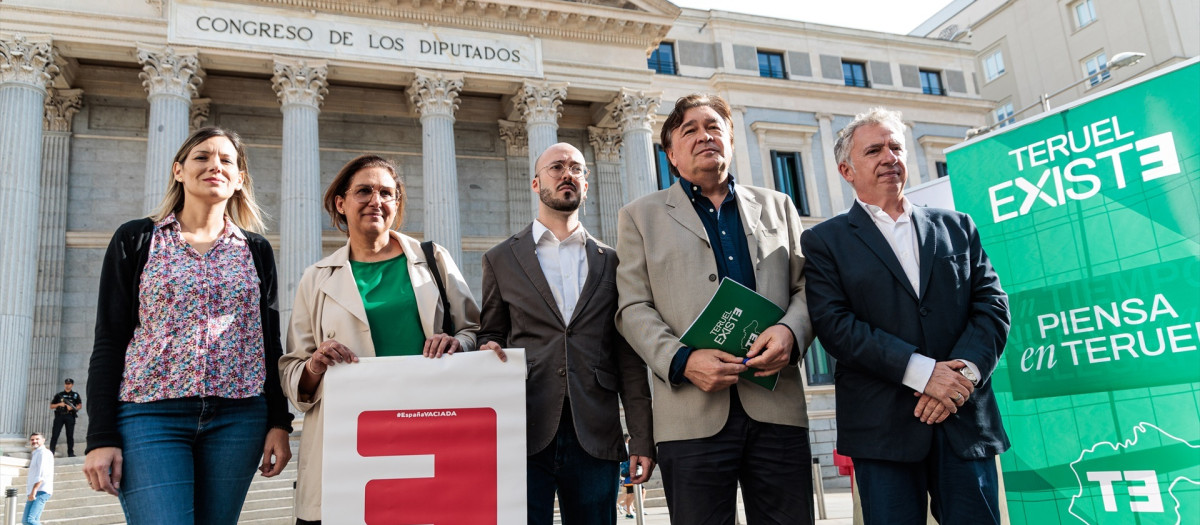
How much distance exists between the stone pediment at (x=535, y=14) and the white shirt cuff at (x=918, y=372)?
755 inches

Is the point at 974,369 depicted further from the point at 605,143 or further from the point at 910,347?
the point at 605,143

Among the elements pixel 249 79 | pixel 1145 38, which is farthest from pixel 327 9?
pixel 1145 38

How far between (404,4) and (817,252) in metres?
18.7

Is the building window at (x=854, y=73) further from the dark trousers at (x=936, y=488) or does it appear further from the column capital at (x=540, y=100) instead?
the dark trousers at (x=936, y=488)

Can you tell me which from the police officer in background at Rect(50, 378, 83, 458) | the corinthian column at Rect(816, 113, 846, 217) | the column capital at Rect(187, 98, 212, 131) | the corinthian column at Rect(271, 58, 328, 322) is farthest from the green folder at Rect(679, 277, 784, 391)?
the corinthian column at Rect(816, 113, 846, 217)

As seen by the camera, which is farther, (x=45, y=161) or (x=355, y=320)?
(x=45, y=161)

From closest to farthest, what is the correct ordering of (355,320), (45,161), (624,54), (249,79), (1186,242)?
(355,320) → (1186,242) → (45,161) → (249,79) → (624,54)

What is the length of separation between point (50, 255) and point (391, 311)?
63.2 ft

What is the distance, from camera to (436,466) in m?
3.44

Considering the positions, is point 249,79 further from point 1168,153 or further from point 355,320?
point 1168,153

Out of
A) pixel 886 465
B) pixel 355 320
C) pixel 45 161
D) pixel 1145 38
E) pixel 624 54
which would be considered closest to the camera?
pixel 886 465

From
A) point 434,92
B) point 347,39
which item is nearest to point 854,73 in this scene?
point 434,92

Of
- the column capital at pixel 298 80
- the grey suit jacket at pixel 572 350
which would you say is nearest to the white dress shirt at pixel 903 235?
the grey suit jacket at pixel 572 350

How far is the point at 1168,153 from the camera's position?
4.86 m
